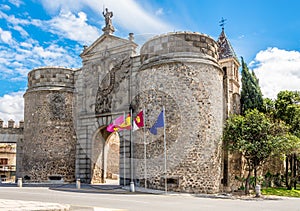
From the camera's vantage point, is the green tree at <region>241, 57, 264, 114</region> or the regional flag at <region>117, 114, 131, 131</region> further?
the green tree at <region>241, 57, 264, 114</region>

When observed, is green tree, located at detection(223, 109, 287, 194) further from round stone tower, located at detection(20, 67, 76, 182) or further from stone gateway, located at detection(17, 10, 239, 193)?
round stone tower, located at detection(20, 67, 76, 182)

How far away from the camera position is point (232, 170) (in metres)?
20.4

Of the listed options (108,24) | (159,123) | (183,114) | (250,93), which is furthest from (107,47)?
(250,93)

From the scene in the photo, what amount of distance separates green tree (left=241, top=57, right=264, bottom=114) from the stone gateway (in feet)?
2.82

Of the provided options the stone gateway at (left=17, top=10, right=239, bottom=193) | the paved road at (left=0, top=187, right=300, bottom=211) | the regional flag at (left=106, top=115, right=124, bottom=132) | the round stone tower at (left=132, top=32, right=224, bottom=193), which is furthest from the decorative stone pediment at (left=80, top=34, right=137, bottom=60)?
the paved road at (left=0, top=187, right=300, bottom=211)

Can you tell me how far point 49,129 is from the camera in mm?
24422

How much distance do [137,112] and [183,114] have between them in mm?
3389

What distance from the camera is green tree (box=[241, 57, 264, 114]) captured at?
23594 mm

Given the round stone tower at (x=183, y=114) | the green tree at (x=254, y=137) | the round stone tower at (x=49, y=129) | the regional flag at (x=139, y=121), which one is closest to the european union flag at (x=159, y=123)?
the round stone tower at (x=183, y=114)

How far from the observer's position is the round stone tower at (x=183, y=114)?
17.6 m

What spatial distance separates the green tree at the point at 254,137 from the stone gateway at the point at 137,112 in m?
0.80

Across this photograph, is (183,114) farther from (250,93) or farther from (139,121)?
(250,93)

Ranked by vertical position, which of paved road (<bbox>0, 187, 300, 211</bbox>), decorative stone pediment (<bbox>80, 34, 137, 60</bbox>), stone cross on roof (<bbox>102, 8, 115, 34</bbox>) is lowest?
paved road (<bbox>0, 187, 300, 211</bbox>)

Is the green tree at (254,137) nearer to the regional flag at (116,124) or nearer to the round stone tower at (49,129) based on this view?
the regional flag at (116,124)
